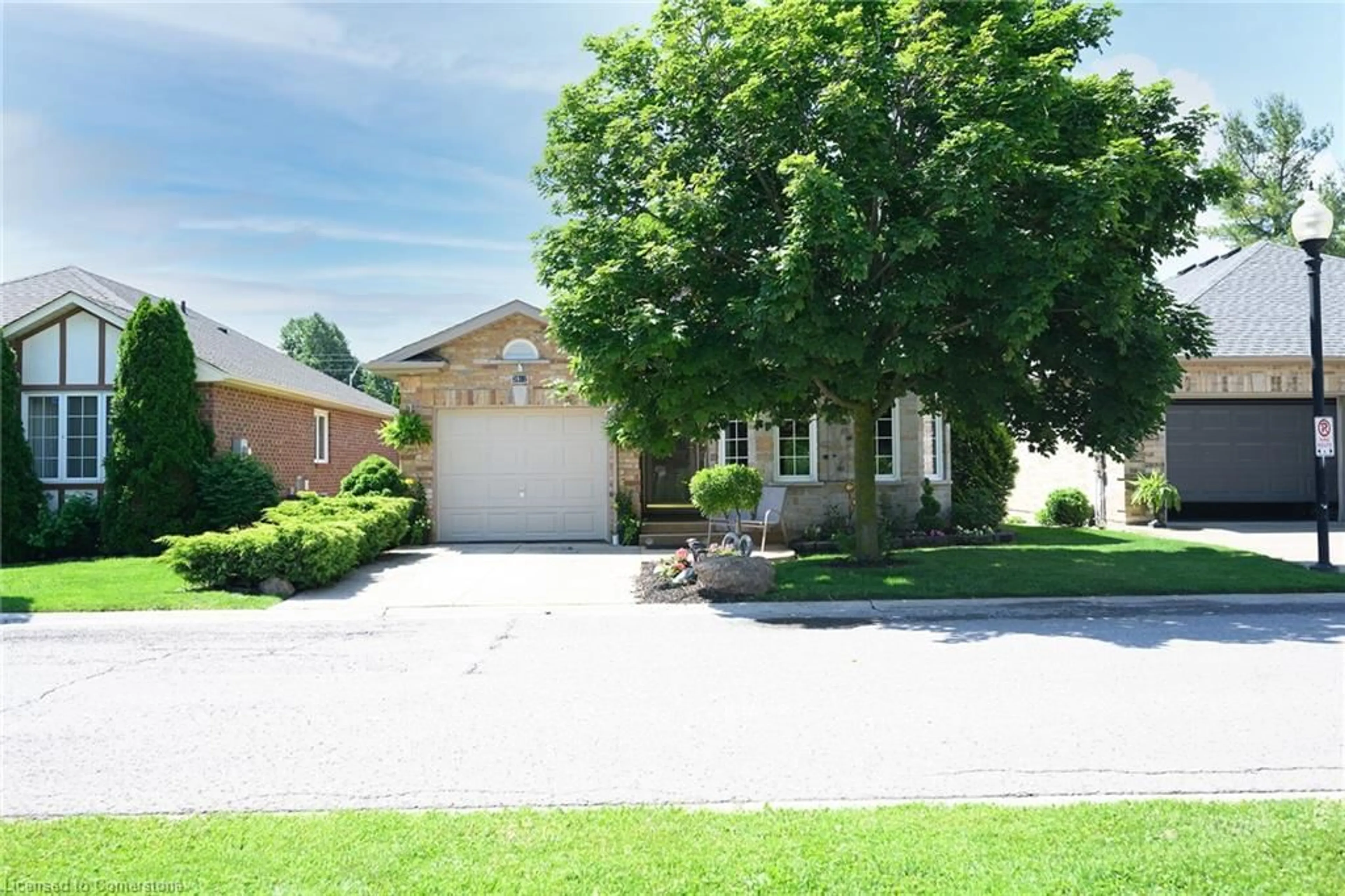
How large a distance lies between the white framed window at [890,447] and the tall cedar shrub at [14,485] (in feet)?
49.4

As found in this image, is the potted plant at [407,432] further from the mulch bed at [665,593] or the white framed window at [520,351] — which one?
the mulch bed at [665,593]

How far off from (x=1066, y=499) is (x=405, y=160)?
15.1 m

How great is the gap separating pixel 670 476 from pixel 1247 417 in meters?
13.3

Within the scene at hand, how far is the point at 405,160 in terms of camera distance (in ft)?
45.2

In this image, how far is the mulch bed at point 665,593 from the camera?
1017 centimetres

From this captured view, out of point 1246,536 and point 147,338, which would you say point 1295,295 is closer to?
point 1246,536

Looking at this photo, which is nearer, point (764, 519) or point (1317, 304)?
point (1317, 304)

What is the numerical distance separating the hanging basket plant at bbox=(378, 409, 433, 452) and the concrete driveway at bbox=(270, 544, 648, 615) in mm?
2033

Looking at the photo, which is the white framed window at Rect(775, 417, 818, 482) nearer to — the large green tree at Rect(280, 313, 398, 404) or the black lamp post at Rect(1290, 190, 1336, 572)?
the black lamp post at Rect(1290, 190, 1336, 572)

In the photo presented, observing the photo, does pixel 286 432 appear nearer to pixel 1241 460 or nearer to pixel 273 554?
pixel 273 554

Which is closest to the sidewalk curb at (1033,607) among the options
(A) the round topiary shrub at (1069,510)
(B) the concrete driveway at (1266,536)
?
(B) the concrete driveway at (1266,536)

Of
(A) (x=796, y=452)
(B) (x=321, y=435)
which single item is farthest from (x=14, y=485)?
(A) (x=796, y=452)

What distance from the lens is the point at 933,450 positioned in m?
16.7

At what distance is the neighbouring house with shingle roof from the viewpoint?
58.9 feet
